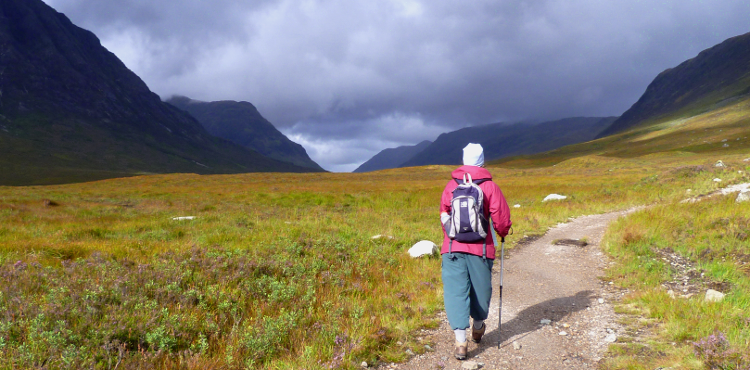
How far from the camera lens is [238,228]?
1362 cm

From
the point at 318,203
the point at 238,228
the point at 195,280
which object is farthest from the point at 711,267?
the point at 318,203

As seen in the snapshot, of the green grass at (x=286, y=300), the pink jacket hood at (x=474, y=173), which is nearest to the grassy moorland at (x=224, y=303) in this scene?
the green grass at (x=286, y=300)

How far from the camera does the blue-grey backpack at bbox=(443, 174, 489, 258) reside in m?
4.77

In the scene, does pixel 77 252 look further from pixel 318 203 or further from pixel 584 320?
pixel 318 203

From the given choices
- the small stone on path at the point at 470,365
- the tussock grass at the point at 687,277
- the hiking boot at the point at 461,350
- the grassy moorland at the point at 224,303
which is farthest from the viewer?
the hiking boot at the point at 461,350

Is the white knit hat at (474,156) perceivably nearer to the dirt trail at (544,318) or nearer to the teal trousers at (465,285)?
the teal trousers at (465,285)

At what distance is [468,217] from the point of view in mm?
4770

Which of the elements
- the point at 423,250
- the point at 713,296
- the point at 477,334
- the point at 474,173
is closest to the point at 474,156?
the point at 474,173

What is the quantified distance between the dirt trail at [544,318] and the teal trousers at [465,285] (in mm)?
579

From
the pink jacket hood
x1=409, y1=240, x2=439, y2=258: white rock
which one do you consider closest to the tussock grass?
the pink jacket hood

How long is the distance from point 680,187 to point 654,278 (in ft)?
67.1

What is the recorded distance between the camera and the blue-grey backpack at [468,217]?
477 centimetres

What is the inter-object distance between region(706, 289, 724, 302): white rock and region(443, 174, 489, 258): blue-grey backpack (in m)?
4.04

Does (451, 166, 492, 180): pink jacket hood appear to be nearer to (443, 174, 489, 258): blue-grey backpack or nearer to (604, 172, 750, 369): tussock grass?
→ (443, 174, 489, 258): blue-grey backpack
